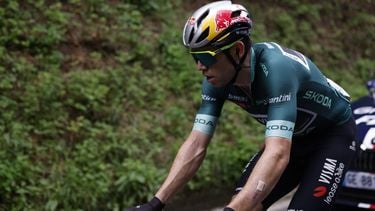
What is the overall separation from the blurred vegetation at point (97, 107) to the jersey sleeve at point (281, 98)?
11.2ft

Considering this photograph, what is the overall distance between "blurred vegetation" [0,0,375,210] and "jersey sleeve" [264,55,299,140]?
11.2ft

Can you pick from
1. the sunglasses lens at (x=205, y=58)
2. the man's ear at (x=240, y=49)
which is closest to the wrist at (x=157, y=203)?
the sunglasses lens at (x=205, y=58)

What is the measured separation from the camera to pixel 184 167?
3.69m

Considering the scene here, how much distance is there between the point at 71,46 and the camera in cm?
869

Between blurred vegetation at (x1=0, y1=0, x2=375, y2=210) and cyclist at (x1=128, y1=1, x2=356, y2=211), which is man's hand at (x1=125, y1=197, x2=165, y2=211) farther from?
blurred vegetation at (x1=0, y1=0, x2=375, y2=210)

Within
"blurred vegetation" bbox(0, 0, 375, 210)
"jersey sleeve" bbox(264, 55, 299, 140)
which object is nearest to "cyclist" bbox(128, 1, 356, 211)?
"jersey sleeve" bbox(264, 55, 299, 140)

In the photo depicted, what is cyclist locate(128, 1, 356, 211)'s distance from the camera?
3270mm

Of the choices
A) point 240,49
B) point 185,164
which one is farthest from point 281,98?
point 185,164

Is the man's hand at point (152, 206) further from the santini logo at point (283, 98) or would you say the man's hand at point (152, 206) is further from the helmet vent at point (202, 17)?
the helmet vent at point (202, 17)

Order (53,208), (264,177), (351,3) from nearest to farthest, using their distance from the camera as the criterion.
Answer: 1. (264,177)
2. (53,208)
3. (351,3)

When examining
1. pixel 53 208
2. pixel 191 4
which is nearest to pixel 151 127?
pixel 53 208

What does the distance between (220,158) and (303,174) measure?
410cm

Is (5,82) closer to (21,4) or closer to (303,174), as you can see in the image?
(21,4)

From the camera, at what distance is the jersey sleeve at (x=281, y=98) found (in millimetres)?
3359
